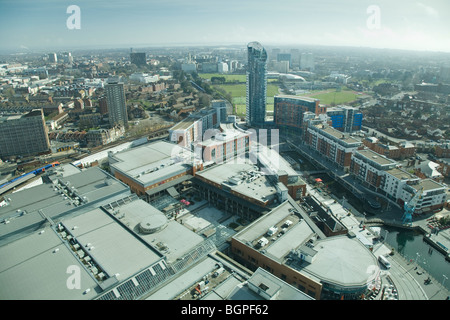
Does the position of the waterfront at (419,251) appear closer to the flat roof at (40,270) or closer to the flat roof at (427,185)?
the flat roof at (427,185)

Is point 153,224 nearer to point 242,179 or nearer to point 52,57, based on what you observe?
point 242,179

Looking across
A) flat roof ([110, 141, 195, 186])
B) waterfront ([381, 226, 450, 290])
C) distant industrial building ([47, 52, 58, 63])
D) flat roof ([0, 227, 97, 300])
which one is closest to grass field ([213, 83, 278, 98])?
flat roof ([110, 141, 195, 186])

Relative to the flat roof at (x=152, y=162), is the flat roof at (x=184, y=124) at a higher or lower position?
higher

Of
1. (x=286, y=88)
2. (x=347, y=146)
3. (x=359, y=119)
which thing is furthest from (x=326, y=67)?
(x=347, y=146)

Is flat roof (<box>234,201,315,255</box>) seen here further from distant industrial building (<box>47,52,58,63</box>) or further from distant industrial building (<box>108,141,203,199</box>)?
distant industrial building (<box>47,52,58,63</box>)

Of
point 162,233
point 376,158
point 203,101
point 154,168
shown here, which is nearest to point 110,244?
point 162,233

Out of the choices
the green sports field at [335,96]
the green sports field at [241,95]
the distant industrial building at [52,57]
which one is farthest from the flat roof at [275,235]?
the distant industrial building at [52,57]

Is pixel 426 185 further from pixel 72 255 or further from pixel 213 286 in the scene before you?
pixel 72 255
